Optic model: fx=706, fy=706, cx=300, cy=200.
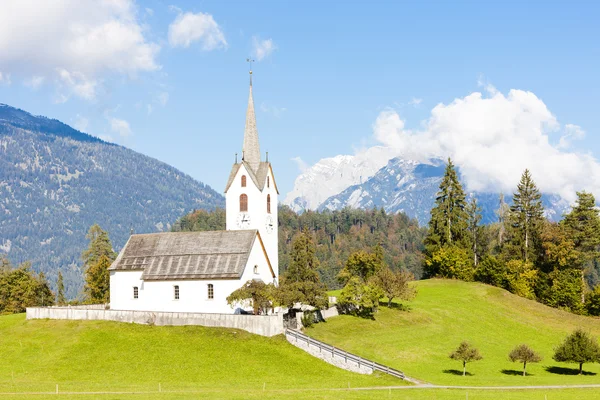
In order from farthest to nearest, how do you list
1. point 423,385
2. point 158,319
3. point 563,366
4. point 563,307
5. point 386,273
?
point 563,307, point 386,273, point 563,366, point 158,319, point 423,385

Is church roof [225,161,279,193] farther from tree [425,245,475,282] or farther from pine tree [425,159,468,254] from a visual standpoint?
pine tree [425,159,468,254]

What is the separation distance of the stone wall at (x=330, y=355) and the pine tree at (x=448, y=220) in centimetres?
5835

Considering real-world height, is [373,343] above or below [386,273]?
below

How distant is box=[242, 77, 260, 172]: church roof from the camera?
7931 cm

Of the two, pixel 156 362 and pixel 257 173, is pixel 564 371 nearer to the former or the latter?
pixel 156 362

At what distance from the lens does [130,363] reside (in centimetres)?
5309

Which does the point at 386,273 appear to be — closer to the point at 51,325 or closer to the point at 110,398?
the point at 51,325

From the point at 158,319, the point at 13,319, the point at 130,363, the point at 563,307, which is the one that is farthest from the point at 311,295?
the point at 563,307

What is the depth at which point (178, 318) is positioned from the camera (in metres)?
61.3

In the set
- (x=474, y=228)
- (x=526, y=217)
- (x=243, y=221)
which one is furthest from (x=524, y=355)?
(x=474, y=228)

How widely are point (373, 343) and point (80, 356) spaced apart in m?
25.1

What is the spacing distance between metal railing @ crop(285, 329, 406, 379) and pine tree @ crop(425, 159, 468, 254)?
58276 mm

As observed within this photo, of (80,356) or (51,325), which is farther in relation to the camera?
(51,325)

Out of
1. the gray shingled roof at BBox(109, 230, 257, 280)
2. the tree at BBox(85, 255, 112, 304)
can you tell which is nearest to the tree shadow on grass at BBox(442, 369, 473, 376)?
the gray shingled roof at BBox(109, 230, 257, 280)
